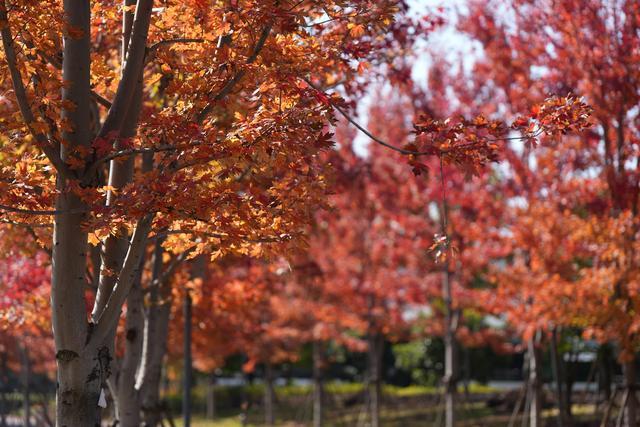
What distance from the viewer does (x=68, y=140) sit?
5191 millimetres

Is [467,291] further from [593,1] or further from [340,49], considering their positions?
[340,49]

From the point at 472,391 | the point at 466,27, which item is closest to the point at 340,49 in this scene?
the point at 466,27

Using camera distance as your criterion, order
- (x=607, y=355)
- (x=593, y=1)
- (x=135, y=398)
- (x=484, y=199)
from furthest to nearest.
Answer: (x=607, y=355)
(x=484, y=199)
(x=593, y=1)
(x=135, y=398)

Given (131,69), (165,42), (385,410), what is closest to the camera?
(131,69)

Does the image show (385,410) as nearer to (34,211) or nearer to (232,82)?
(232,82)

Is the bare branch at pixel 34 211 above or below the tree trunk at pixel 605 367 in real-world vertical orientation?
above

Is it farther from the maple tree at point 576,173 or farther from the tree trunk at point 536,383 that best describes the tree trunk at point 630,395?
the tree trunk at point 536,383

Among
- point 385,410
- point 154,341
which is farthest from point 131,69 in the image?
point 385,410

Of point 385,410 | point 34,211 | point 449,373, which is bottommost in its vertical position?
point 385,410

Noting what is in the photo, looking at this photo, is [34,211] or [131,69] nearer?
[34,211]

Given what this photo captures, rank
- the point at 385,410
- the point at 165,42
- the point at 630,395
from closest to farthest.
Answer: the point at 165,42 → the point at 630,395 → the point at 385,410

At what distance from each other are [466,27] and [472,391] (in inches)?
723

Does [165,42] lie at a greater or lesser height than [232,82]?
greater

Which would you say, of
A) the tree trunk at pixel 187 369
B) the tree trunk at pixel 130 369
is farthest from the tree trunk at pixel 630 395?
the tree trunk at pixel 130 369
